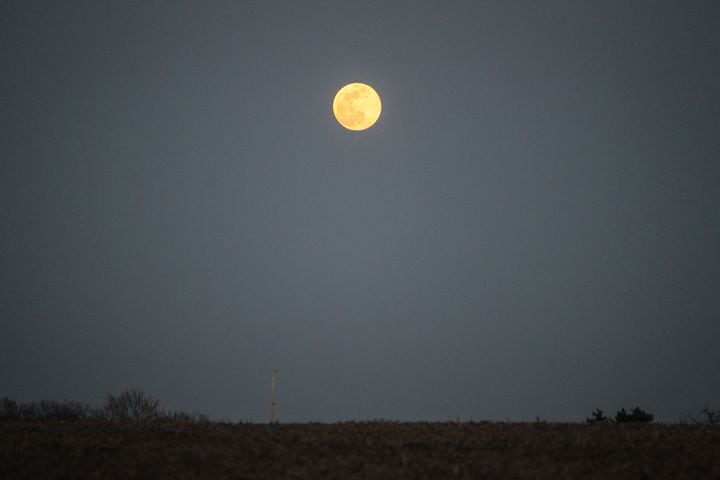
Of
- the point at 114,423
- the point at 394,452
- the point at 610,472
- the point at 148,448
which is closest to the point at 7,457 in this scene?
the point at 148,448

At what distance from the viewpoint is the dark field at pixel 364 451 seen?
1120 cm

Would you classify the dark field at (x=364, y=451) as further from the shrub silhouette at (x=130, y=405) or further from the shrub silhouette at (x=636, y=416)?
the shrub silhouette at (x=130, y=405)

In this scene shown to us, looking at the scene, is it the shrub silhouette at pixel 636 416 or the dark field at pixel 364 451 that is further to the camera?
the shrub silhouette at pixel 636 416

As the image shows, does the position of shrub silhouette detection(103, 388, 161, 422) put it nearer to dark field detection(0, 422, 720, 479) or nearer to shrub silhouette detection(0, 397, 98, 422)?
shrub silhouette detection(0, 397, 98, 422)

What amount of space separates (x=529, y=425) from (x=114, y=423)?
47.4 feet

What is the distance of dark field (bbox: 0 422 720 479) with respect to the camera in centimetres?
1120

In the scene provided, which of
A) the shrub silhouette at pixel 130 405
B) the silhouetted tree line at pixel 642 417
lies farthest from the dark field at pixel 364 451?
the shrub silhouette at pixel 130 405

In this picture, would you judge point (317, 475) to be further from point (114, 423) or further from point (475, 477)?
point (114, 423)

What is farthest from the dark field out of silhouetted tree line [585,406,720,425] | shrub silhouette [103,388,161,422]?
shrub silhouette [103,388,161,422]

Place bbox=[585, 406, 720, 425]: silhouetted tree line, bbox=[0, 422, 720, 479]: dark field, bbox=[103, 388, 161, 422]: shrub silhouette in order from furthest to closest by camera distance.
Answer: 1. bbox=[103, 388, 161, 422]: shrub silhouette
2. bbox=[585, 406, 720, 425]: silhouetted tree line
3. bbox=[0, 422, 720, 479]: dark field

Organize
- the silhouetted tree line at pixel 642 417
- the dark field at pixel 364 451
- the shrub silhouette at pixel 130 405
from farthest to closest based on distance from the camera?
the shrub silhouette at pixel 130 405
the silhouetted tree line at pixel 642 417
the dark field at pixel 364 451

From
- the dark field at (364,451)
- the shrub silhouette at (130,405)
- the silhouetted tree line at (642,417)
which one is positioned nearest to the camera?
the dark field at (364,451)

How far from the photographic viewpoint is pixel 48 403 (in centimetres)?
8731

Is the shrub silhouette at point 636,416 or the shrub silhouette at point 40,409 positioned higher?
the shrub silhouette at point 40,409
